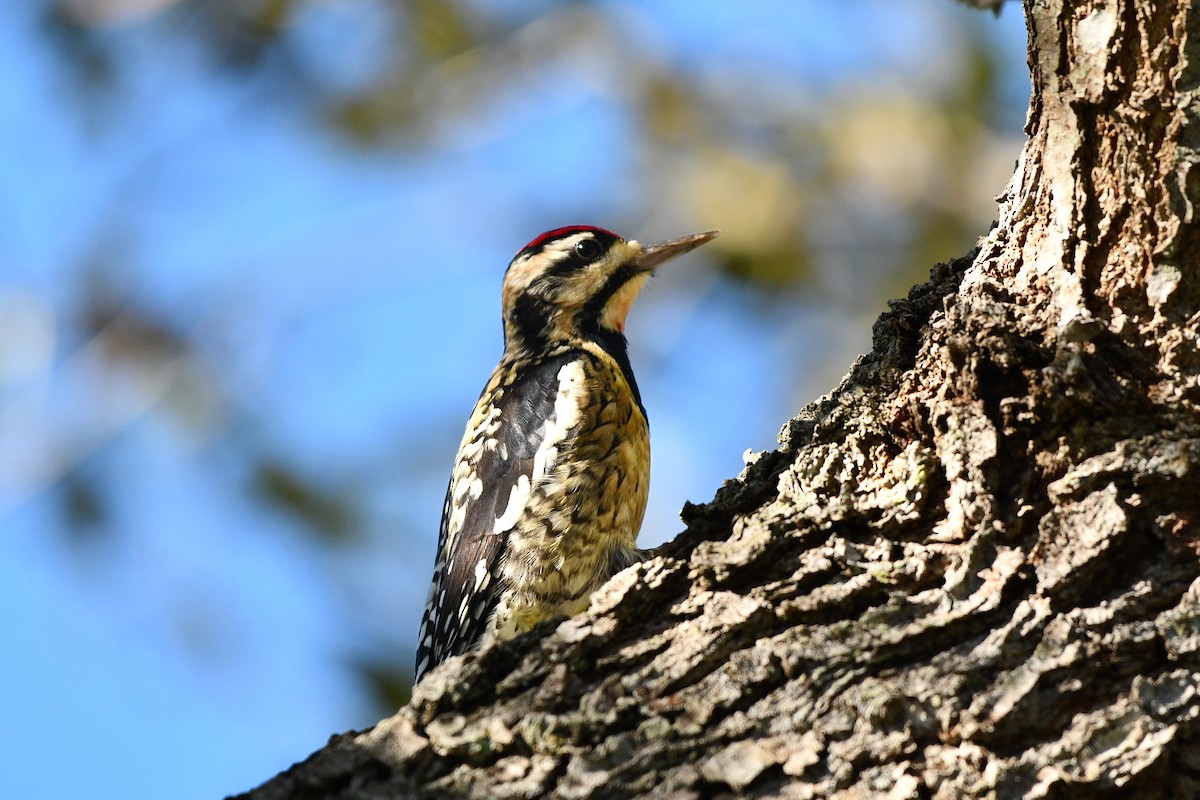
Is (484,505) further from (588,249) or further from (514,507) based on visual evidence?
(588,249)

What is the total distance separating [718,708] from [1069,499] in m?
0.70

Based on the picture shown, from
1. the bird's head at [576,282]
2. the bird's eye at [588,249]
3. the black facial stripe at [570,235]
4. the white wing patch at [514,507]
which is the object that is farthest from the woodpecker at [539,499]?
the black facial stripe at [570,235]

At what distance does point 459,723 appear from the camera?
2244mm

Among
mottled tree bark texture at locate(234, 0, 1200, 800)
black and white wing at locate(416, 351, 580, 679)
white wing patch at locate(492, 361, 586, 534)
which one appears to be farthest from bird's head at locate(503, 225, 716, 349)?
mottled tree bark texture at locate(234, 0, 1200, 800)

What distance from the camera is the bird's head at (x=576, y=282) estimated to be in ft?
17.8

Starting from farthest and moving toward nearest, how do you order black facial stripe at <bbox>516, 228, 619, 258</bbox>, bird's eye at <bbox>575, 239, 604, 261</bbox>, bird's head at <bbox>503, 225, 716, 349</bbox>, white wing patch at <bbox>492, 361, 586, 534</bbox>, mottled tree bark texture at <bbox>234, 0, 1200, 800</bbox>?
black facial stripe at <bbox>516, 228, 619, 258</bbox> → bird's eye at <bbox>575, 239, 604, 261</bbox> → bird's head at <bbox>503, 225, 716, 349</bbox> → white wing patch at <bbox>492, 361, 586, 534</bbox> → mottled tree bark texture at <bbox>234, 0, 1200, 800</bbox>

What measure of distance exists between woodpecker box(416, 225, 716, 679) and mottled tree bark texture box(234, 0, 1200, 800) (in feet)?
5.67

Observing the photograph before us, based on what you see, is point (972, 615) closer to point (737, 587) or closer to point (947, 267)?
point (737, 587)

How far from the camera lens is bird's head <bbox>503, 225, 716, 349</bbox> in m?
5.43

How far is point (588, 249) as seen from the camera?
5598 mm

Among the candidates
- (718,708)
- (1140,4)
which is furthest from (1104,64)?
(718,708)

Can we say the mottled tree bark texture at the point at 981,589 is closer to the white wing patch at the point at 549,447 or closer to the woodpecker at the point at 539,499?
the woodpecker at the point at 539,499

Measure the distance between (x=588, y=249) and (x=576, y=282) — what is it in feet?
0.65

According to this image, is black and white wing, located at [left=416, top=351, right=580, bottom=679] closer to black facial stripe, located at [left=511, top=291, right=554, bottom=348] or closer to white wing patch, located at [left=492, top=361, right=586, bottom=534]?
white wing patch, located at [left=492, top=361, right=586, bottom=534]
